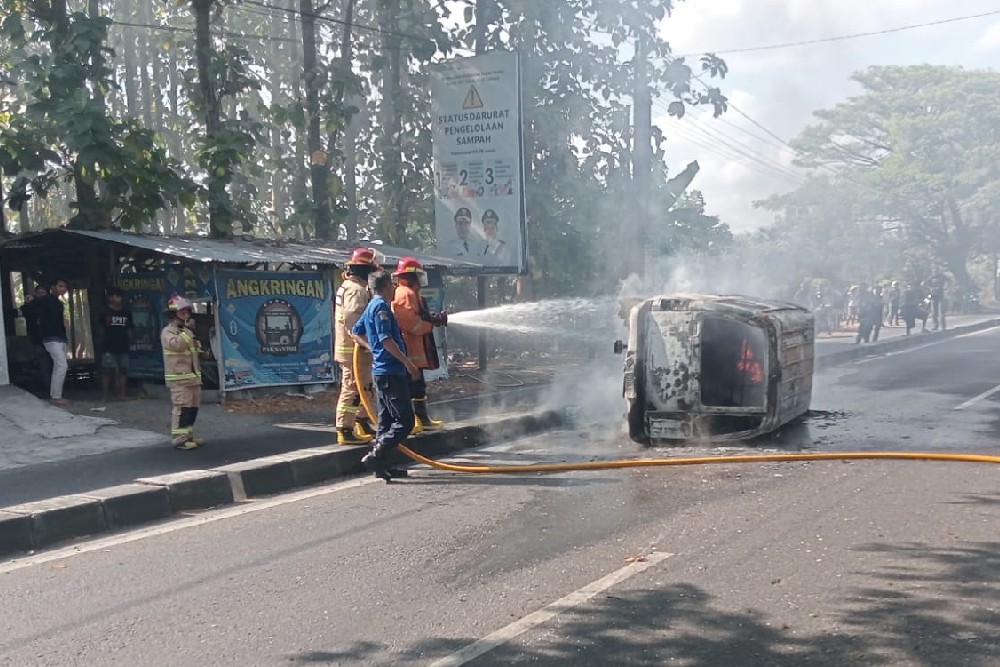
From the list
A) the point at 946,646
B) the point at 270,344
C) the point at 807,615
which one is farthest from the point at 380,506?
the point at 270,344

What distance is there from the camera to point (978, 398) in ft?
39.4

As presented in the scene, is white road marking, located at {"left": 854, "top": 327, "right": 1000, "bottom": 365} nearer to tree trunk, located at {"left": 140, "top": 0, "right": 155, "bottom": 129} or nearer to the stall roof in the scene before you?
the stall roof

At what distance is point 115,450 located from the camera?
9.20m

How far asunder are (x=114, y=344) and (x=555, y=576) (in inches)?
364

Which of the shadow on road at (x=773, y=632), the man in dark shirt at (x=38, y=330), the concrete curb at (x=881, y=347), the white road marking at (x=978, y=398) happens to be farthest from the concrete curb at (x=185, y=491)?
the concrete curb at (x=881, y=347)

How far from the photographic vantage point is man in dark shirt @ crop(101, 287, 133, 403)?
12328mm

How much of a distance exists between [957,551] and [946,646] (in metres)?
1.44

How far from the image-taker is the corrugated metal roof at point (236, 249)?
11.4 m

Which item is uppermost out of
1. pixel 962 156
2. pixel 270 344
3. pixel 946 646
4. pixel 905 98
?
pixel 905 98

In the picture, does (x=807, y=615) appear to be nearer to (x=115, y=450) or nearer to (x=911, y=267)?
(x=115, y=450)

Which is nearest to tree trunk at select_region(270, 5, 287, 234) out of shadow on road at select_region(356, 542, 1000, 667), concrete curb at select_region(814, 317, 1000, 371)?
concrete curb at select_region(814, 317, 1000, 371)

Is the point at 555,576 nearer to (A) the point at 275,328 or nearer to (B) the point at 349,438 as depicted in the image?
(B) the point at 349,438

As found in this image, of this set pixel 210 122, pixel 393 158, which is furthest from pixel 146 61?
pixel 210 122

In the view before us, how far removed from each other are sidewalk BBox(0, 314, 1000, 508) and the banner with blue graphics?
16.1 inches
